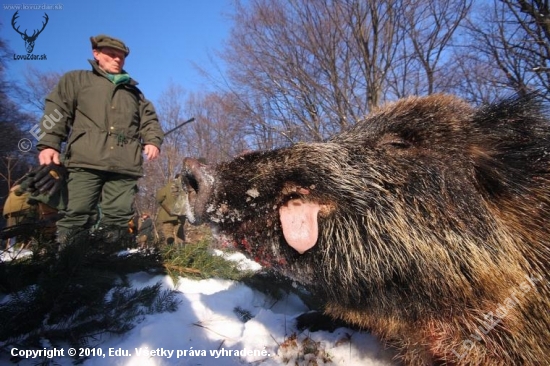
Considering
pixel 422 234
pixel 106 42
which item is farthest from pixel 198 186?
pixel 106 42

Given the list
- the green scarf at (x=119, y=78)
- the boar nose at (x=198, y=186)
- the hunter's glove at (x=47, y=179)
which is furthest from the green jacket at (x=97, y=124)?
the boar nose at (x=198, y=186)

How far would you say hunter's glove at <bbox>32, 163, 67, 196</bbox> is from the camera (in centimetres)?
289

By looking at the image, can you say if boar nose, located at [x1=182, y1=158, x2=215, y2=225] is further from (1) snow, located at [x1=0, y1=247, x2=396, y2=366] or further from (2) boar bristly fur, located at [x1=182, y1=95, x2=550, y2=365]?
(1) snow, located at [x1=0, y1=247, x2=396, y2=366]

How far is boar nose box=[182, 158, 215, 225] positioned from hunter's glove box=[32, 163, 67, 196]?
6.22ft

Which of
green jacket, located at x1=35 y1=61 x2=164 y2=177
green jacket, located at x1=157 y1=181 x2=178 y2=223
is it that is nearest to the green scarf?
green jacket, located at x1=35 y1=61 x2=164 y2=177

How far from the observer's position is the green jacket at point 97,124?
10.2 ft

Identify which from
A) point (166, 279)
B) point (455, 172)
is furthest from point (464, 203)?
point (166, 279)

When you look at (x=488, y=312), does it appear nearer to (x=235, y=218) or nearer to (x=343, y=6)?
(x=235, y=218)

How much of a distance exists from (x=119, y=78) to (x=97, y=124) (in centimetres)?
55

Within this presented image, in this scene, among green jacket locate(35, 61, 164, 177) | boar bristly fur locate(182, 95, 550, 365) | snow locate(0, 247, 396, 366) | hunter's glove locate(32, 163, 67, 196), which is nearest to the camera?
boar bristly fur locate(182, 95, 550, 365)

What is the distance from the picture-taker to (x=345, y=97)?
29.8ft

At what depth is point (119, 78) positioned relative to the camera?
11.5ft

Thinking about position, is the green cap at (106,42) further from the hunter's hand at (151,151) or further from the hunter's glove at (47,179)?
the hunter's glove at (47,179)

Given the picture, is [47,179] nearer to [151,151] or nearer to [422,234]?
[151,151]
